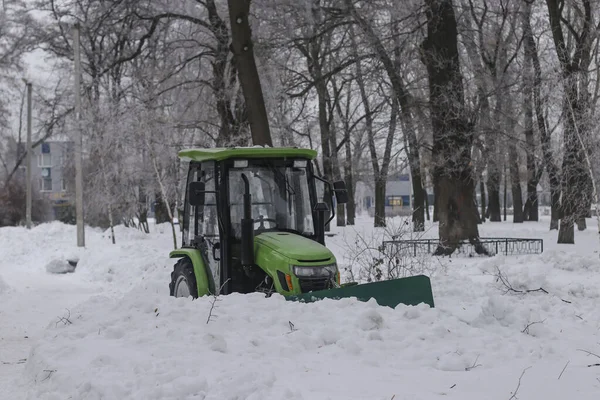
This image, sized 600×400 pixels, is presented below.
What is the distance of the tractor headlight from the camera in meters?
8.30

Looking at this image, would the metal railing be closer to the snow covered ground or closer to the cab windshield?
the cab windshield

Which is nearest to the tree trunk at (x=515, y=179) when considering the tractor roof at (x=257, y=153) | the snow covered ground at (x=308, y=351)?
the tractor roof at (x=257, y=153)

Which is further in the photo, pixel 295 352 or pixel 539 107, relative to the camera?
pixel 539 107

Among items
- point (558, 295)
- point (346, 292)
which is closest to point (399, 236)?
point (558, 295)

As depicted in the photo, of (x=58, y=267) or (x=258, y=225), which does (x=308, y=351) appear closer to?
(x=258, y=225)

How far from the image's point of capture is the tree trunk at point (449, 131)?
19500mm

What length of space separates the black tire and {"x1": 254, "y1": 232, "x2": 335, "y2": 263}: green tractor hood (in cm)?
121

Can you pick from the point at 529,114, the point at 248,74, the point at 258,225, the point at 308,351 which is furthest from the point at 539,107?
the point at 308,351

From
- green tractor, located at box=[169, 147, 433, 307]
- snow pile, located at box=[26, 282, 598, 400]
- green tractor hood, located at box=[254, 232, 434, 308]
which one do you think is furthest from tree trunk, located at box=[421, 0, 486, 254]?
snow pile, located at box=[26, 282, 598, 400]

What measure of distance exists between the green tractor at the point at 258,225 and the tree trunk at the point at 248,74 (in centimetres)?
846

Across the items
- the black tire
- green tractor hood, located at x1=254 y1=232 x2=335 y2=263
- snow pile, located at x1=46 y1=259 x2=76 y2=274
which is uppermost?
green tractor hood, located at x1=254 y1=232 x2=335 y2=263

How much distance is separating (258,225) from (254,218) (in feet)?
0.33

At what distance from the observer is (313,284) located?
332 inches

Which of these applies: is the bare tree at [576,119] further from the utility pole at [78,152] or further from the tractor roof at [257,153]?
the utility pole at [78,152]
